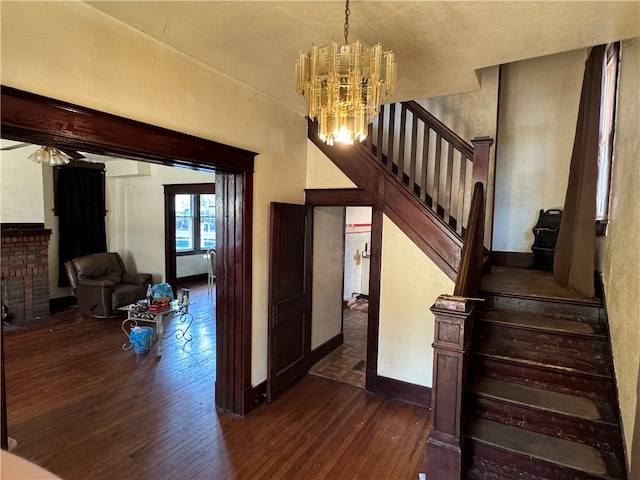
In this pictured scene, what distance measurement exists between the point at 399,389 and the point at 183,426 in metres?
2.01

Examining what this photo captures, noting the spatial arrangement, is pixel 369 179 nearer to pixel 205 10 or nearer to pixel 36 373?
pixel 205 10

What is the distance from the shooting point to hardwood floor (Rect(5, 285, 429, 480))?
99.1 inches

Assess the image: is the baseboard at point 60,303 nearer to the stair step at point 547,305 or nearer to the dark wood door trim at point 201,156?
the dark wood door trim at point 201,156

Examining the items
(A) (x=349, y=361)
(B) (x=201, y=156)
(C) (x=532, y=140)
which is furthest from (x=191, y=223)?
(C) (x=532, y=140)

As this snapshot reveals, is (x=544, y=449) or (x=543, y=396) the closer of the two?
(x=544, y=449)

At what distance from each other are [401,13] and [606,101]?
224 centimetres

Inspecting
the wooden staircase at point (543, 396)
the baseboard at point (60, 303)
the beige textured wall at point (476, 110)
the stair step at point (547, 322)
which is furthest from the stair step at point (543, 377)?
the baseboard at point (60, 303)

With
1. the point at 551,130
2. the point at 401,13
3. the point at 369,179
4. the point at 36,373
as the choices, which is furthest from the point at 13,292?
the point at 551,130

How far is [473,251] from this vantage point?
107 inches

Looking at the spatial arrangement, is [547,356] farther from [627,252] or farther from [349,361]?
[349,361]

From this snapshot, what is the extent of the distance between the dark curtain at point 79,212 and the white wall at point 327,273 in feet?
17.4

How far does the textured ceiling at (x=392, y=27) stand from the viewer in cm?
190

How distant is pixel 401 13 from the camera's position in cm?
195

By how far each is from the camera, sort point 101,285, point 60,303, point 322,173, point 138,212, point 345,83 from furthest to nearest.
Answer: point 138,212 → point 60,303 → point 101,285 → point 322,173 → point 345,83
